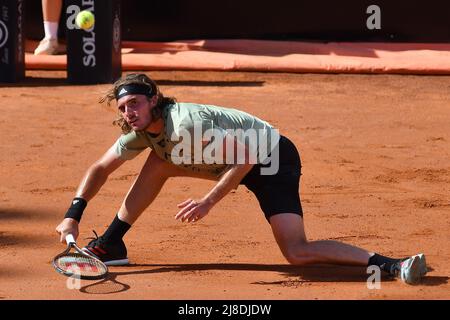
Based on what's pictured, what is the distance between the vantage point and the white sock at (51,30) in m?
12.5

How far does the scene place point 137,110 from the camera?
5.79 m

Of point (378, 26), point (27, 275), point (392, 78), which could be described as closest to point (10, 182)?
point (27, 275)

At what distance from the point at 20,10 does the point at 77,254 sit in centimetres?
618

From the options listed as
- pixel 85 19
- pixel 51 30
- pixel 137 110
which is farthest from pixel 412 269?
pixel 51 30

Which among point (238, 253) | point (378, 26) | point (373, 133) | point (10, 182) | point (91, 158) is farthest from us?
point (378, 26)

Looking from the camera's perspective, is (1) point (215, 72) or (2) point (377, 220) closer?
(2) point (377, 220)

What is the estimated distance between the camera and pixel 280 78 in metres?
12.0

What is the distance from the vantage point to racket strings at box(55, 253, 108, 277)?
19.0 ft

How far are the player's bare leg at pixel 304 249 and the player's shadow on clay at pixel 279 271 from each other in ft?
0.30

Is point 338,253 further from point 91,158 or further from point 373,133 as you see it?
point 373,133

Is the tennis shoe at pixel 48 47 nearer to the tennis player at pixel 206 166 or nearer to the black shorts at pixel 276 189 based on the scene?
the tennis player at pixel 206 166

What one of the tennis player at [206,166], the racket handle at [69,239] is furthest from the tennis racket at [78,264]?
the tennis player at [206,166]

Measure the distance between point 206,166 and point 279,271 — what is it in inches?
26.8

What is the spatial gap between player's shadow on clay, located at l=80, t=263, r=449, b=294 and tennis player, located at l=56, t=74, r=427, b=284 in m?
0.09
